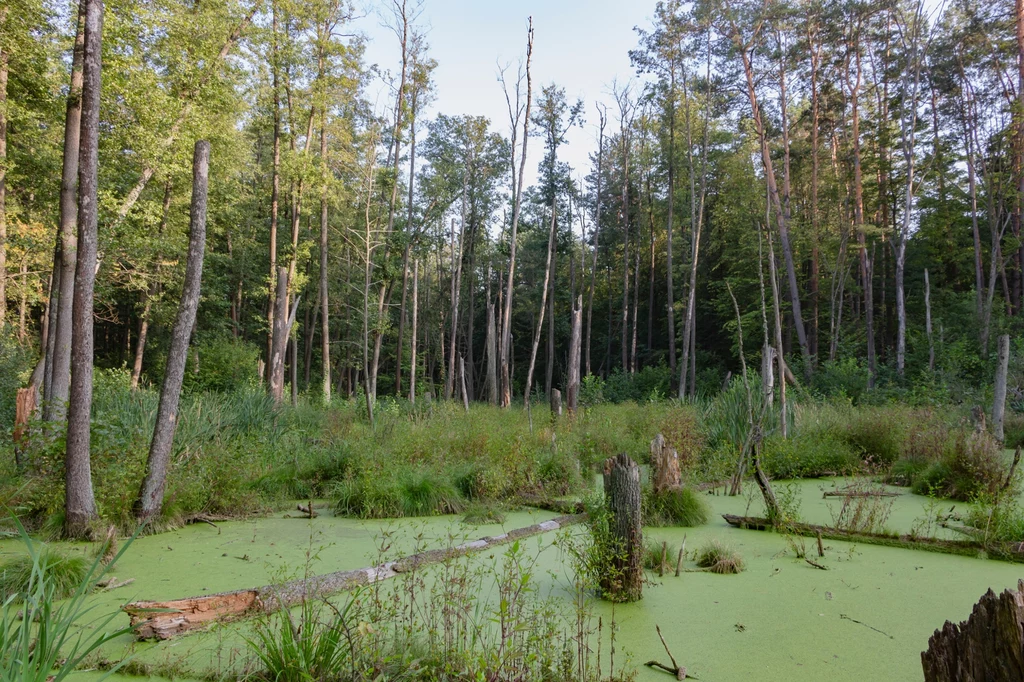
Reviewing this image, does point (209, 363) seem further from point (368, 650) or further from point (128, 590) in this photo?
point (368, 650)

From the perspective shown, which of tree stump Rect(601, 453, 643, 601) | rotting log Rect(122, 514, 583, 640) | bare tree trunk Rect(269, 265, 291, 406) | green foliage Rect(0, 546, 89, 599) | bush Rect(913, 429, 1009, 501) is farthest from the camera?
bare tree trunk Rect(269, 265, 291, 406)

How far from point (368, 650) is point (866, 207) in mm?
21609

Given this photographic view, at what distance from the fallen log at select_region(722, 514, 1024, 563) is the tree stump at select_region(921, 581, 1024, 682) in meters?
3.41

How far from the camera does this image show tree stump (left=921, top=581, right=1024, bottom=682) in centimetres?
157

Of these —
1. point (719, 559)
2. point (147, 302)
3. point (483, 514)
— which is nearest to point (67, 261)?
point (483, 514)

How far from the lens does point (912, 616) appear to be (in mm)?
3389

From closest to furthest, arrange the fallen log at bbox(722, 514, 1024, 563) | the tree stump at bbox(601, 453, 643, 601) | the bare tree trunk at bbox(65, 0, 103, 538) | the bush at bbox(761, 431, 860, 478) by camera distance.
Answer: the tree stump at bbox(601, 453, 643, 601), the fallen log at bbox(722, 514, 1024, 563), the bare tree trunk at bbox(65, 0, 103, 538), the bush at bbox(761, 431, 860, 478)

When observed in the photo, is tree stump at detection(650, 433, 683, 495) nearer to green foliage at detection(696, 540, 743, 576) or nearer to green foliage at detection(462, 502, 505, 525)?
green foliage at detection(696, 540, 743, 576)

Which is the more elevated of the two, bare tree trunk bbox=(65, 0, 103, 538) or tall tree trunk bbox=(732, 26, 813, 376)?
tall tree trunk bbox=(732, 26, 813, 376)

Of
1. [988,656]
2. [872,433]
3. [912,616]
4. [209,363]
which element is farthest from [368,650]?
[209,363]

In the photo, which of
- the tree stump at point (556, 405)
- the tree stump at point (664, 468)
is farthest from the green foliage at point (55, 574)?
the tree stump at point (556, 405)

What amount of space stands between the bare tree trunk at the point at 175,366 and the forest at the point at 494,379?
29 mm

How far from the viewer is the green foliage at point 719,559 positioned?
13.9 ft

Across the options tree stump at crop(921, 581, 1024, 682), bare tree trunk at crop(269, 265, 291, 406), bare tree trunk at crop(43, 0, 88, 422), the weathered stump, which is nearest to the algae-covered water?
tree stump at crop(921, 581, 1024, 682)
